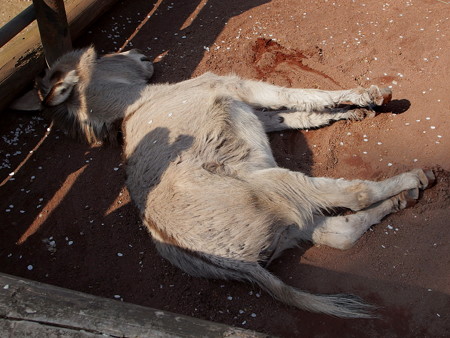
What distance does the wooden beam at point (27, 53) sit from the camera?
486 cm

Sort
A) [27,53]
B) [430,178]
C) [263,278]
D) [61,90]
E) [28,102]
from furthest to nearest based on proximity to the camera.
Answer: [27,53] < [28,102] < [61,90] < [430,178] < [263,278]

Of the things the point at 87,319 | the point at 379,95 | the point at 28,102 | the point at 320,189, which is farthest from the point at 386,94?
the point at 28,102

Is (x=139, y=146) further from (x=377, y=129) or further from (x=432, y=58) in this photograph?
(x=432, y=58)

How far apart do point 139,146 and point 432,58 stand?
303cm

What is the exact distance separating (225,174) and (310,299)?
1094mm

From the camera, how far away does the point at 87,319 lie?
7.10 feet

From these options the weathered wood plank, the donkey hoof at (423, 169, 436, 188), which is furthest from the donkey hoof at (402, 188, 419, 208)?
the weathered wood plank

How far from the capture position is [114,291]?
3.44 m

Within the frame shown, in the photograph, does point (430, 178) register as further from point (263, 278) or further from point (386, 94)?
point (263, 278)

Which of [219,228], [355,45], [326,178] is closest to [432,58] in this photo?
[355,45]

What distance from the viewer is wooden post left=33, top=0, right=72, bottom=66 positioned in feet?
15.9

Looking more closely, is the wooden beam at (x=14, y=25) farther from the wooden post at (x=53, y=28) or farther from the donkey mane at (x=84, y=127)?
the donkey mane at (x=84, y=127)

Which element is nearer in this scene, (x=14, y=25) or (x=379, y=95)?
(x=379, y=95)

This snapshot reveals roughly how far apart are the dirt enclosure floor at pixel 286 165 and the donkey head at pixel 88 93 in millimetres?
247
